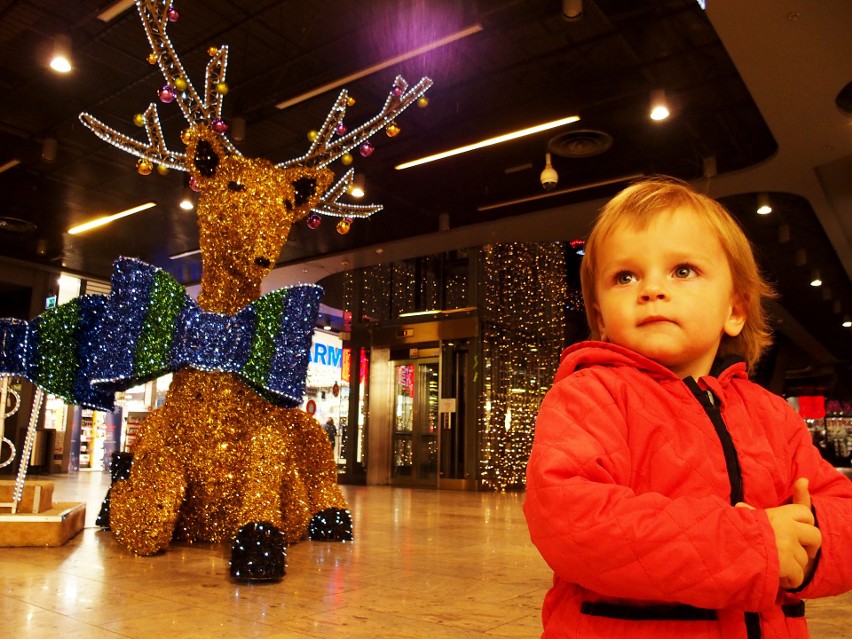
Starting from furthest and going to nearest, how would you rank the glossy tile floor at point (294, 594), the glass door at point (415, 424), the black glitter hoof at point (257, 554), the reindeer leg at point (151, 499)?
the glass door at point (415, 424) → the reindeer leg at point (151, 499) → the black glitter hoof at point (257, 554) → the glossy tile floor at point (294, 594)

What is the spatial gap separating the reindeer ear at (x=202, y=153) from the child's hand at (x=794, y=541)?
2891mm

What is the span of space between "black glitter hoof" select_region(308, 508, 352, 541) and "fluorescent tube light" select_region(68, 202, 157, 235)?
266 inches

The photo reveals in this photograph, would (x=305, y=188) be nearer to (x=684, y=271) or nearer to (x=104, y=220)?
(x=684, y=271)

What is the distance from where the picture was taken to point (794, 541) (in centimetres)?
72

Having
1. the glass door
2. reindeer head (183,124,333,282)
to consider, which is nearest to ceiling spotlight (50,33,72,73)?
reindeer head (183,124,333,282)

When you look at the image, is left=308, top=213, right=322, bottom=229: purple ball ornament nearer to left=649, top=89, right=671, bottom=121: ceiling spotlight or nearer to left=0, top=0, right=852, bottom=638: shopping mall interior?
left=0, top=0, right=852, bottom=638: shopping mall interior

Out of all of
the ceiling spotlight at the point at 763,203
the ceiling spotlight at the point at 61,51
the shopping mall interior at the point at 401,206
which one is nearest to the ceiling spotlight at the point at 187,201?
the shopping mall interior at the point at 401,206

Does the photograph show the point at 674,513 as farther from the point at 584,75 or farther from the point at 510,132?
the point at 510,132

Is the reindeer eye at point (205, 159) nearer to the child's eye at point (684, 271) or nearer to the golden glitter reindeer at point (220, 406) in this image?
the golden glitter reindeer at point (220, 406)

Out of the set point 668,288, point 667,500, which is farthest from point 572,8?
point 667,500

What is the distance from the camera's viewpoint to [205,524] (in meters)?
3.21

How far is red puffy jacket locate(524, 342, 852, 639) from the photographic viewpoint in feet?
2.31

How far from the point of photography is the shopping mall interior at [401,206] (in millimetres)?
2641

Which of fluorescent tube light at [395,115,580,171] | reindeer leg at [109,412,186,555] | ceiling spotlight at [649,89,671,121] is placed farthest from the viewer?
fluorescent tube light at [395,115,580,171]
